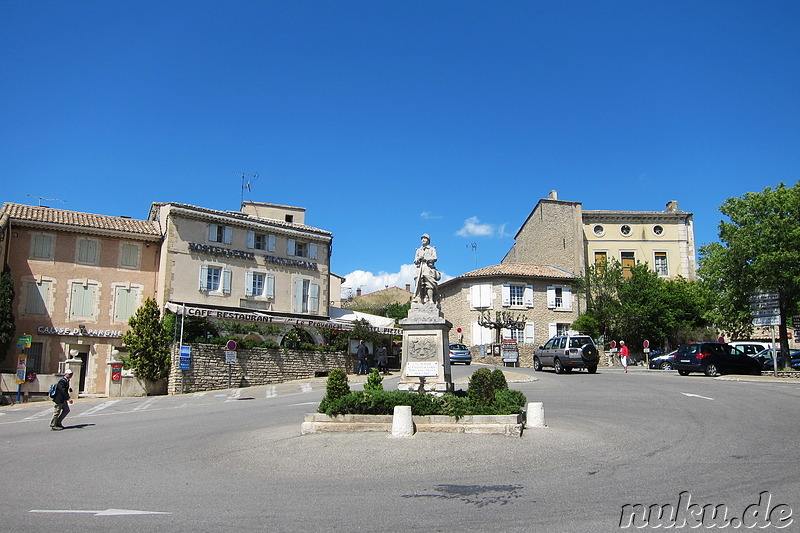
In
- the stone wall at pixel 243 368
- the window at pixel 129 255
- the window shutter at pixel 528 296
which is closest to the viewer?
the stone wall at pixel 243 368

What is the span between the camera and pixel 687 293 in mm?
44500

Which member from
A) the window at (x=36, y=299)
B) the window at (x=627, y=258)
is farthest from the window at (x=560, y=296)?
the window at (x=36, y=299)

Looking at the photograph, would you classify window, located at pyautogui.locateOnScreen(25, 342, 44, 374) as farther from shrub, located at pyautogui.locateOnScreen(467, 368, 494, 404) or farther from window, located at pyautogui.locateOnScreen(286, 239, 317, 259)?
shrub, located at pyautogui.locateOnScreen(467, 368, 494, 404)

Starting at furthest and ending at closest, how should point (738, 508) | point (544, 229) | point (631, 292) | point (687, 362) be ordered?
point (544, 229)
point (631, 292)
point (687, 362)
point (738, 508)

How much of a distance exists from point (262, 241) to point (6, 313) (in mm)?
12323

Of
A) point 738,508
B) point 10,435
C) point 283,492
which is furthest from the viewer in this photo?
point 10,435

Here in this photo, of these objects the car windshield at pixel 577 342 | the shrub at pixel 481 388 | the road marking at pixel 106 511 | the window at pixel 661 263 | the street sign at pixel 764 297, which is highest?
the window at pixel 661 263

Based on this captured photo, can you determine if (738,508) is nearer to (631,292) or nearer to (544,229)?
(631,292)

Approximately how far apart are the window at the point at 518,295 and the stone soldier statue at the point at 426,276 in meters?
30.6

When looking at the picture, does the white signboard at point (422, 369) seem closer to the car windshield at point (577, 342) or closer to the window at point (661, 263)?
the car windshield at point (577, 342)

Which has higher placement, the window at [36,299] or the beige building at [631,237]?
the beige building at [631,237]

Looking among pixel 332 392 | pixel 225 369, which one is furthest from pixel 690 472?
pixel 225 369

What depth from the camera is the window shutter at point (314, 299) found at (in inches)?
1385

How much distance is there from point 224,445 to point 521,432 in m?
5.14
